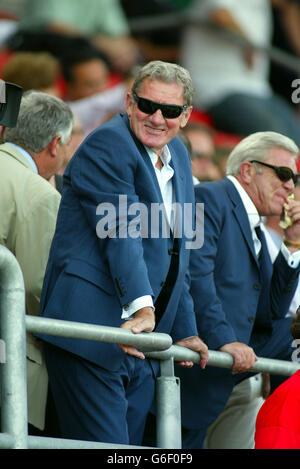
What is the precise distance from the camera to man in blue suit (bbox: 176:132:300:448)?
4.63m

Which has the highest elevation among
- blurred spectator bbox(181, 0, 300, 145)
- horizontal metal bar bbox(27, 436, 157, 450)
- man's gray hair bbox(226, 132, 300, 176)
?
blurred spectator bbox(181, 0, 300, 145)

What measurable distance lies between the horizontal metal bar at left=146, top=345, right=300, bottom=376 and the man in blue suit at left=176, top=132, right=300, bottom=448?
60 mm

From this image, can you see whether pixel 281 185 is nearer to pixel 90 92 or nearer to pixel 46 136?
pixel 46 136

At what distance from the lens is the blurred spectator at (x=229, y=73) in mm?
9016

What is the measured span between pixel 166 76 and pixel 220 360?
3.53ft

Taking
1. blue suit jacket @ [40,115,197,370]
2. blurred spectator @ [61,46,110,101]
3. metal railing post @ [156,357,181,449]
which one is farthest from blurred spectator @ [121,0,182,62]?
→ metal railing post @ [156,357,181,449]

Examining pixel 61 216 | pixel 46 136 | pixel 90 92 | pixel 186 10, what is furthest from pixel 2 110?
pixel 186 10

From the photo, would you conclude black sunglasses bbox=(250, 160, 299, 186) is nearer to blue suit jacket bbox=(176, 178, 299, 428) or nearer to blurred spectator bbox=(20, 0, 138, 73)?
blue suit jacket bbox=(176, 178, 299, 428)

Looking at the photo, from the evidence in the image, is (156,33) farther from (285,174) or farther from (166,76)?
(166,76)

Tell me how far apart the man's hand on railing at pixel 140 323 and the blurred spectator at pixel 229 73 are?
5137mm

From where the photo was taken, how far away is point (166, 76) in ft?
13.5

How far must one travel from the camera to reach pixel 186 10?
9.36 meters

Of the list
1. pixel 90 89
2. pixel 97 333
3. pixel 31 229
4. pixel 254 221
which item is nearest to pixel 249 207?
pixel 254 221

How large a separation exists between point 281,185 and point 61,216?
1277mm
